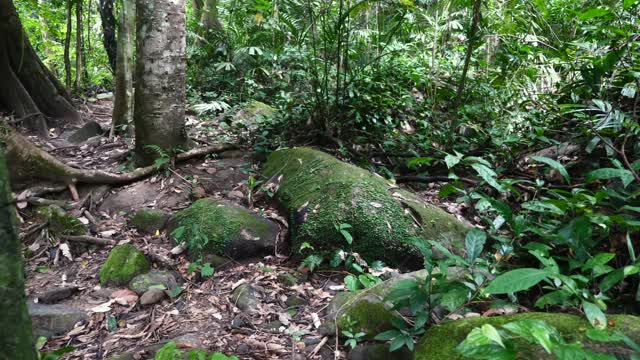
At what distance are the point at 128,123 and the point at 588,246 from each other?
6.37 meters

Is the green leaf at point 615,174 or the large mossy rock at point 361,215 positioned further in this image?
the large mossy rock at point 361,215

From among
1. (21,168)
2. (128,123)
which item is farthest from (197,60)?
(21,168)

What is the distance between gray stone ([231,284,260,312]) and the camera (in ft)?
9.42

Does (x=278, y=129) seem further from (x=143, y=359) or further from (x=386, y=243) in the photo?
(x=143, y=359)

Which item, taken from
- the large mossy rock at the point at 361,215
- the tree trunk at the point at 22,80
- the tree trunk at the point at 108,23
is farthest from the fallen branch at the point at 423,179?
the tree trunk at the point at 108,23

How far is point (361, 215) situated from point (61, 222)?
271cm

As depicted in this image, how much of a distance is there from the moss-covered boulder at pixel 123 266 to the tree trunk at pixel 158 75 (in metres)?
1.56

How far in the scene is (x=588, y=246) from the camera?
2074 millimetres

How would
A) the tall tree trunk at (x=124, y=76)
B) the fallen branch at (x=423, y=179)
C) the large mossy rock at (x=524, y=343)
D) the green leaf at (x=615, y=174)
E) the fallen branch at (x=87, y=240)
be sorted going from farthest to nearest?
the tall tree trunk at (x=124, y=76)
the fallen branch at (x=423, y=179)
the fallen branch at (x=87, y=240)
the green leaf at (x=615, y=174)
the large mossy rock at (x=524, y=343)

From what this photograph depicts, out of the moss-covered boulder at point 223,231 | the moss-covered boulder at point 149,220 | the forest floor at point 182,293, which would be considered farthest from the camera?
the moss-covered boulder at point 149,220

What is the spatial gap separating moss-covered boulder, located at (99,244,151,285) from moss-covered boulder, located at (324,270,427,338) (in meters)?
1.58

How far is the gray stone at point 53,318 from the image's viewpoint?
2.68 metres

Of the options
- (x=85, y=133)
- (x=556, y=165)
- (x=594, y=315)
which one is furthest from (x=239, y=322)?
(x=85, y=133)

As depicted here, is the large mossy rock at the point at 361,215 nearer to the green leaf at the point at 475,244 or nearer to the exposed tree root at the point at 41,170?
the green leaf at the point at 475,244
